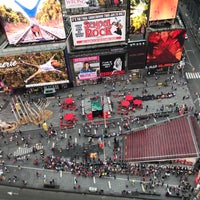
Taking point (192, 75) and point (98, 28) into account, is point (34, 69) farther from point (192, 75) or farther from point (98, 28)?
point (192, 75)

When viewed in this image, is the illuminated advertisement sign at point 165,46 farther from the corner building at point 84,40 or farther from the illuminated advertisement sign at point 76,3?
the illuminated advertisement sign at point 76,3

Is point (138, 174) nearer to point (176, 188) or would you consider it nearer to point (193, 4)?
point (176, 188)

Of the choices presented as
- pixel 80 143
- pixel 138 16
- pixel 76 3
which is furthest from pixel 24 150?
pixel 138 16

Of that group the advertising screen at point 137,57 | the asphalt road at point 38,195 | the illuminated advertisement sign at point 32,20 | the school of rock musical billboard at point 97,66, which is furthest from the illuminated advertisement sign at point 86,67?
the asphalt road at point 38,195

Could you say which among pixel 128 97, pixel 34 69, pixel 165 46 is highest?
pixel 165 46

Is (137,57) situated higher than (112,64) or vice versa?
(137,57)

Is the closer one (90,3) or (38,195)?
(38,195)

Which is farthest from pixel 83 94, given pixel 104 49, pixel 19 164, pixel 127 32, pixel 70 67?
pixel 19 164
